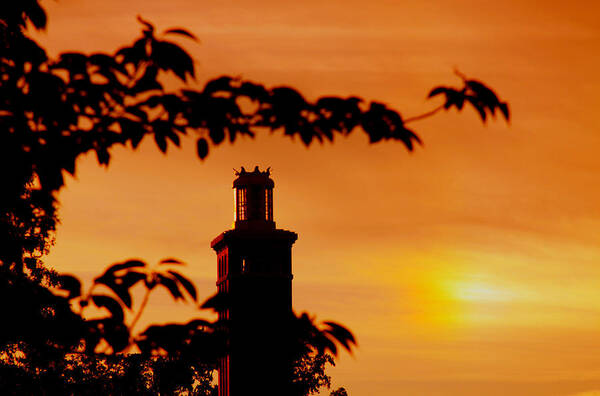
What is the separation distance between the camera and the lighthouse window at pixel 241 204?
88.7 metres

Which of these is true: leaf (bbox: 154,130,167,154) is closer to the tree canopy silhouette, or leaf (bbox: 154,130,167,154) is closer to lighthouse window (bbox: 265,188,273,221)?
the tree canopy silhouette

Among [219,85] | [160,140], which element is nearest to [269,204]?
[160,140]

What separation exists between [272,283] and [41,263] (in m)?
58.0

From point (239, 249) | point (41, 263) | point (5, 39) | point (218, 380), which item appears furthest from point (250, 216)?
point (5, 39)

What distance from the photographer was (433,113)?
327 inches

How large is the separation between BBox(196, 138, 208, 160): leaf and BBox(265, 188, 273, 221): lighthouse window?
79.8 meters

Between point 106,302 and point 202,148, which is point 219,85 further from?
point 106,302

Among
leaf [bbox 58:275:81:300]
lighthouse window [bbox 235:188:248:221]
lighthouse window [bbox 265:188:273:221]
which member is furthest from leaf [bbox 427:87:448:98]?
lighthouse window [bbox 265:188:273:221]

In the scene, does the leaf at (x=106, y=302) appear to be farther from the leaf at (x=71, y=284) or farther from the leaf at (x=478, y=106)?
the leaf at (x=478, y=106)

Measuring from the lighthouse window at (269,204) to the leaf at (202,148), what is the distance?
262ft

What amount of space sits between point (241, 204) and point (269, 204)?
2234 millimetres

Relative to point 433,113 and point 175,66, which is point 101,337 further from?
point 433,113

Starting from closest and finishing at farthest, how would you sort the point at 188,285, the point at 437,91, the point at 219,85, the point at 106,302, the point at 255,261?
the point at 188,285 → the point at 106,302 → the point at 219,85 → the point at 437,91 → the point at 255,261

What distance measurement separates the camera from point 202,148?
28.8 ft
